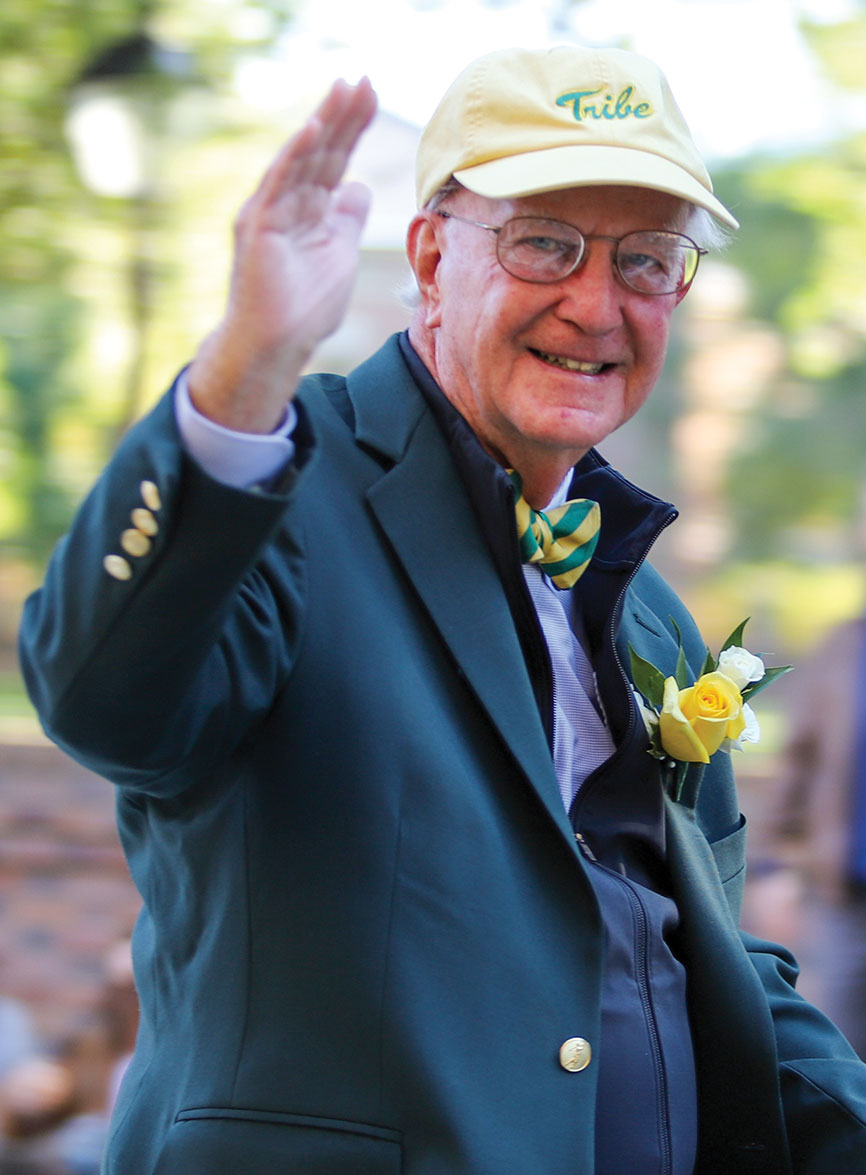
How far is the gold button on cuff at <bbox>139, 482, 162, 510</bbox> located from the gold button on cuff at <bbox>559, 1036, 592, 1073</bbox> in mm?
636

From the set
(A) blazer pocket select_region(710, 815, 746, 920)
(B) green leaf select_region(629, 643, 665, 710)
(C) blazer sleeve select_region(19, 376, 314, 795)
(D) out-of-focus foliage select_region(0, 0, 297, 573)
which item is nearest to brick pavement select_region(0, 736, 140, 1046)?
(D) out-of-focus foliage select_region(0, 0, 297, 573)

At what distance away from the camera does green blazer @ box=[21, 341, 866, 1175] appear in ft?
3.51

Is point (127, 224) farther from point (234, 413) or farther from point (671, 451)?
point (234, 413)

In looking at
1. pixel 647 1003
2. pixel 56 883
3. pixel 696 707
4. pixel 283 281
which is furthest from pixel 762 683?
pixel 56 883

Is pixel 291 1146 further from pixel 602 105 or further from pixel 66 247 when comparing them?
pixel 66 247

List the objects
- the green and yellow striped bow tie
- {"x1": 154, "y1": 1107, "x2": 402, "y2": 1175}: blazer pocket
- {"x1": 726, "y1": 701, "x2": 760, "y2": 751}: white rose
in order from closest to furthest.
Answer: {"x1": 154, "y1": 1107, "x2": 402, "y2": 1175}: blazer pocket < the green and yellow striped bow tie < {"x1": 726, "y1": 701, "x2": 760, "y2": 751}: white rose

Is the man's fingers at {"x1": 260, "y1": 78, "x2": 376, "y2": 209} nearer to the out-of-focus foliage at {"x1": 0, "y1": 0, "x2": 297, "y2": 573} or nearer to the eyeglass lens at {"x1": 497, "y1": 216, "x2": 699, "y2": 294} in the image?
the eyeglass lens at {"x1": 497, "y1": 216, "x2": 699, "y2": 294}

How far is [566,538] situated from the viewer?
1589 mm

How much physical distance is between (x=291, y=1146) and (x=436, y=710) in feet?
1.30

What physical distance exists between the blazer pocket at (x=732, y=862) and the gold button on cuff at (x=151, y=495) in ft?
3.20

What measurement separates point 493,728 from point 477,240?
1.81 feet

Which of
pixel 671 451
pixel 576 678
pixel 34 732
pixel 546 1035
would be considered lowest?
pixel 34 732

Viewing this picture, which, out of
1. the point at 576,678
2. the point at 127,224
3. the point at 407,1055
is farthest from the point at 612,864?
the point at 127,224

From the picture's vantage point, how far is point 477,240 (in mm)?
1557
